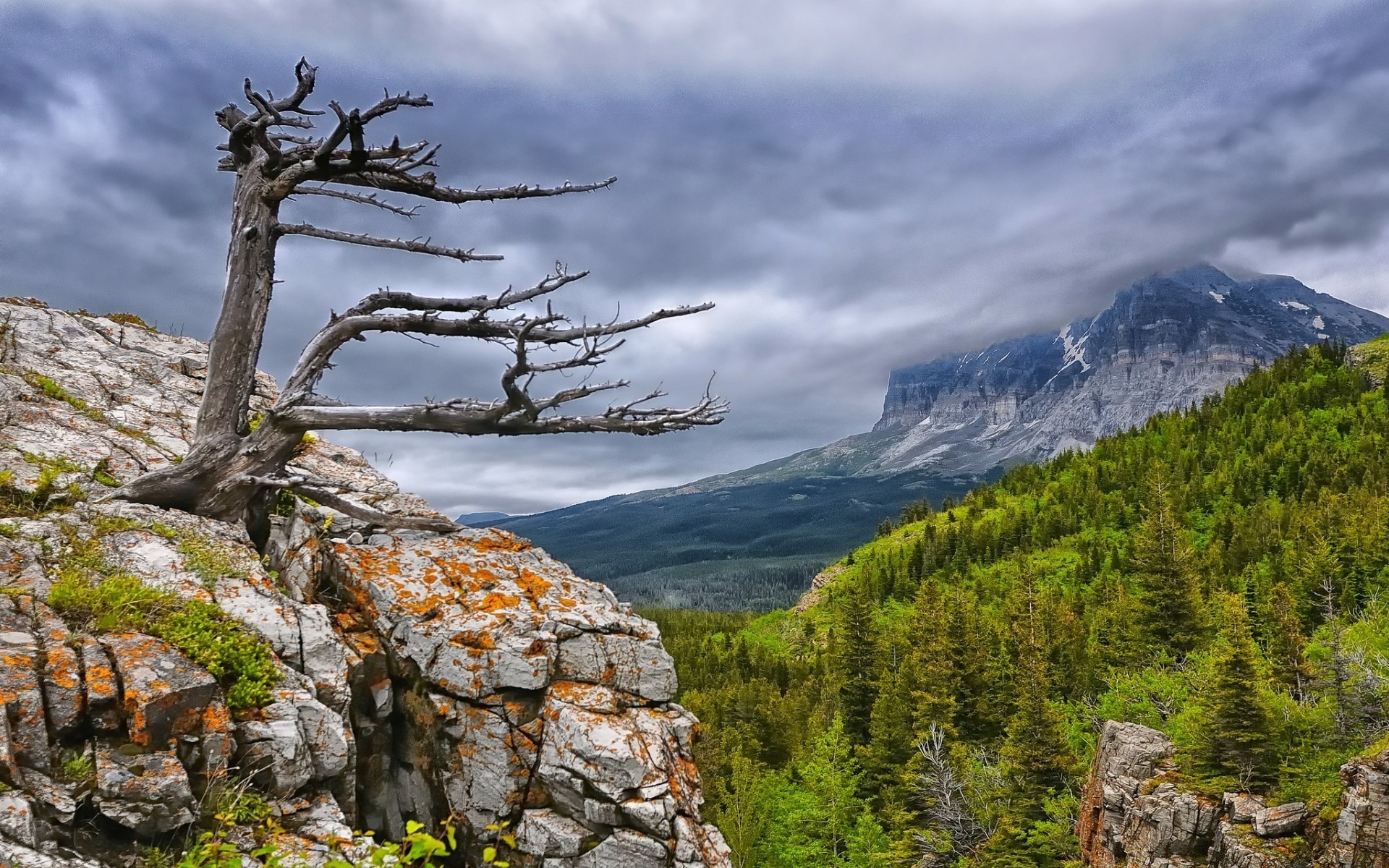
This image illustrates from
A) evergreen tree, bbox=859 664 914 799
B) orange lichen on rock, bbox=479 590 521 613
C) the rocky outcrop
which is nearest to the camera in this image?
orange lichen on rock, bbox=479 590 521 613

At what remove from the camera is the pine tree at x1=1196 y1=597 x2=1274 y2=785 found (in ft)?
70.7

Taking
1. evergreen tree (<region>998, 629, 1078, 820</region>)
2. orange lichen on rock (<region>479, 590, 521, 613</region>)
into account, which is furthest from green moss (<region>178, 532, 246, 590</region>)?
evergreen tree (<region>998, 629, 1078, 820</region>)

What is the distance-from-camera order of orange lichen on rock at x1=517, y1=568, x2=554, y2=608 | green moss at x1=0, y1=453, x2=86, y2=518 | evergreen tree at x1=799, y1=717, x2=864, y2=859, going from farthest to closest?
1. evergreen tree at x1=799, y1=717, x2=864, y2=859
2. orange lichen on rock at x1=517, y1=568, x2=554, y2=608
3. green moss at x1=0, y1=453, x2=86, y2=518

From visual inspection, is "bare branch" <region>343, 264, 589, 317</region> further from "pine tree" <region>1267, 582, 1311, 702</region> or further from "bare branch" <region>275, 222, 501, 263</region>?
"pine tree" <region>1267, 582, 1311, 702</region>

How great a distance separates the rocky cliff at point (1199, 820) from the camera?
1716 centimetres

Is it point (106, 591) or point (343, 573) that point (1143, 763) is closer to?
point (343, 573)

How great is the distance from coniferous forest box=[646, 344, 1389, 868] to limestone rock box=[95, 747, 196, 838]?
6489 mm

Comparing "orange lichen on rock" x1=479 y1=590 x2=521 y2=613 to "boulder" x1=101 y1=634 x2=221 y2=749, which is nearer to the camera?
"boulder" x1=101 y1=634 x2=221 y2=749

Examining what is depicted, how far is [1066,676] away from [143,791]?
49250mm

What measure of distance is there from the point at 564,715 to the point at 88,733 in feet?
11.8

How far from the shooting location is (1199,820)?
21.7 m

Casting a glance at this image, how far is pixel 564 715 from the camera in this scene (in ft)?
21.8

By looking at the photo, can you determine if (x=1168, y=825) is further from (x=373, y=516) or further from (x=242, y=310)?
(x=242, y=310)

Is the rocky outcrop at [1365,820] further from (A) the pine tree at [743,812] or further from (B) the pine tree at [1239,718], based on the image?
(A) the pine tree at [743,812]
